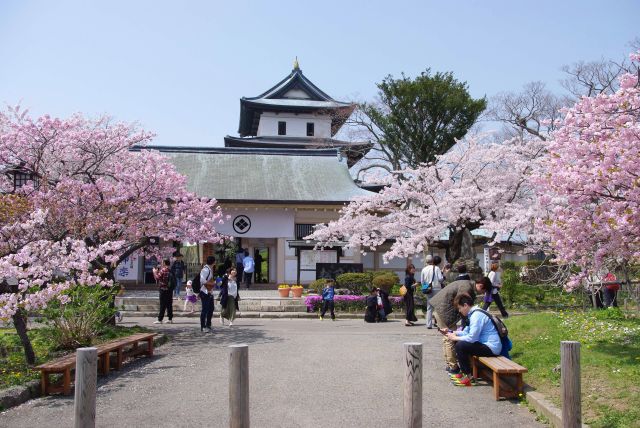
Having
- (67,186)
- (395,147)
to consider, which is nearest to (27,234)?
(67,186)

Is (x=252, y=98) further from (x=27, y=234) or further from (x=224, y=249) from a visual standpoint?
(x=27, y=234)

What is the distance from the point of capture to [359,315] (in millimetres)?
18125

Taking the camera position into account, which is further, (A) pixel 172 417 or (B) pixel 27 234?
(B) pixel 27 234

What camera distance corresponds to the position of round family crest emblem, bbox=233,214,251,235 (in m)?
28.8

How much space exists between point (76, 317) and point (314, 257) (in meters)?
17.8

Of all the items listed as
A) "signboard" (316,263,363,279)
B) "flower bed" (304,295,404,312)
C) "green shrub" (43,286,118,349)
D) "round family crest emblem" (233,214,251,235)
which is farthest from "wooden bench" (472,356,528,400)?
"round family crest emblem" (233,214,251,235)

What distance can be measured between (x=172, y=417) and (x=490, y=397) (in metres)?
3.71

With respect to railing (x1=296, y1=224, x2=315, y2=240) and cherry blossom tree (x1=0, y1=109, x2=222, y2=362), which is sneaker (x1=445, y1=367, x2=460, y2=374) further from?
railing (x1=296, y1=224, x2=315, y2=240)

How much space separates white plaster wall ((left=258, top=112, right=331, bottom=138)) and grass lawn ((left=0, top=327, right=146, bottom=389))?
3106 centimetres

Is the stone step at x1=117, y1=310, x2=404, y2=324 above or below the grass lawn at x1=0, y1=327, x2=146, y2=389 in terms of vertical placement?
below

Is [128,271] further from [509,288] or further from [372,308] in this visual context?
[509,288]

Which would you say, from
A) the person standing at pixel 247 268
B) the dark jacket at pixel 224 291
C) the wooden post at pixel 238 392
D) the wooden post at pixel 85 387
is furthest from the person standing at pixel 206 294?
the person standing at pixel 247 268

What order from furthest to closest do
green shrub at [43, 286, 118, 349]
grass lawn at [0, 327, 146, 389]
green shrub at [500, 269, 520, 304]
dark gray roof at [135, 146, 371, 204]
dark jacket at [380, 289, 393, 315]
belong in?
dark gray roof at [135, 146, 371, 204]
green shrub at [500, 269, 520, 304]
dark jacket at [380, 289, 393, 315]
green shrub at [43, 286, 118, 349]
grass lawn at [0, 327, 146, 389]

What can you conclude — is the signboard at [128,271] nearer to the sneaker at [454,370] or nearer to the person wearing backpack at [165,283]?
the person wearing backpack at [165,283]
